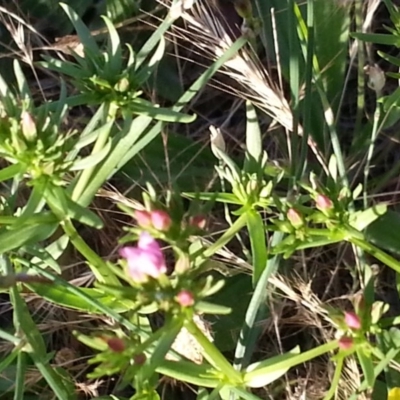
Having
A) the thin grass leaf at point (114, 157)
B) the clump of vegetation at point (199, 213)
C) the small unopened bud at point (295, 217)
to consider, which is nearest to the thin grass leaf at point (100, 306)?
the clump of vegetation at point (199, 213)

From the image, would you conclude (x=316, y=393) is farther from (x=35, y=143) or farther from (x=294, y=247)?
(x=35, y=143)

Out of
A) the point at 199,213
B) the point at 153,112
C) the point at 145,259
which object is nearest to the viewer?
the point at 145,259

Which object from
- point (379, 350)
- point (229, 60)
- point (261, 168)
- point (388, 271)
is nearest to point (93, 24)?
point (229, 60)

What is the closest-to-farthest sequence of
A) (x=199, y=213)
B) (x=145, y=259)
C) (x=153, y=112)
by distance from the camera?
(x=145, y=259) → (x=199, y=213) → (x=153, y=112)

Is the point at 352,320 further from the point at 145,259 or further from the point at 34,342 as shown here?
the point at 34,342

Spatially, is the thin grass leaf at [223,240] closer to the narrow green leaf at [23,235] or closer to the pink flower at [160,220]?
the pink flower at [160,220]

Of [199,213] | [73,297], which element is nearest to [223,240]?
[199,213]

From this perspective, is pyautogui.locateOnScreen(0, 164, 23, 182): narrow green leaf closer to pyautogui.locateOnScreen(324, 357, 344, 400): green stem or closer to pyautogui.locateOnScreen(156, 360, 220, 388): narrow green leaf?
pyautogui.locateOnScreen(156, 360, 220, 388): narrow green leaf

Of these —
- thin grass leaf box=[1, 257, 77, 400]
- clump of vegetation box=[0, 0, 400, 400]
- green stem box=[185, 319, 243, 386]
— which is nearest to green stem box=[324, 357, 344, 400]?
clump of vegetation box=[0, 0, 400, 400]
